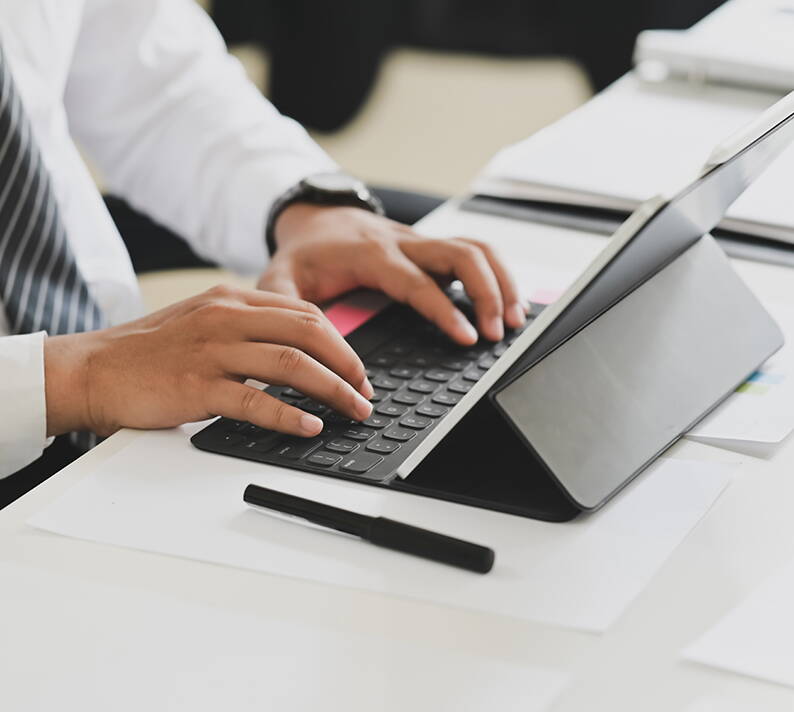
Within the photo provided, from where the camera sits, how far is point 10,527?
713 millimetres

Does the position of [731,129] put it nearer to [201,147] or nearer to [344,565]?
[201,147]

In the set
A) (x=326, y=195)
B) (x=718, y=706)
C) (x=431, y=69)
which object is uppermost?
(x=326, y=195)

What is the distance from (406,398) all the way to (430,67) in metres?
3.28

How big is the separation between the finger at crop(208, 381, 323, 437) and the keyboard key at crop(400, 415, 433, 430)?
0.06 m

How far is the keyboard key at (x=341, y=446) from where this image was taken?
77 cm

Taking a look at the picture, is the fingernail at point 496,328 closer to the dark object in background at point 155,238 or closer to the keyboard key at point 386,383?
the keyboard key at point 386,383

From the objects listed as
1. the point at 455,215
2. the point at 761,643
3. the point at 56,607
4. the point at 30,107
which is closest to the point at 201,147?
the point at 30,107

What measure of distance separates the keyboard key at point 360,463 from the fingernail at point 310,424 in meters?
0.03

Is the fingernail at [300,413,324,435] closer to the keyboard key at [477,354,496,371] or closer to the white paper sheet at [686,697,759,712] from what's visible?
the keyboard key at [477,354,496,371]

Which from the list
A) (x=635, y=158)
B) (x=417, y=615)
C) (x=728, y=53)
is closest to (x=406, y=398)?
(x=417, y=615)

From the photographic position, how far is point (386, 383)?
855mm

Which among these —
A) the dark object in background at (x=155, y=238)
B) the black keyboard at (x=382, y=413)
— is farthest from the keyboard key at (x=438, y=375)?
the dark object in background at (x=155, y=238)

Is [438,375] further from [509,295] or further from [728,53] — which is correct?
[728,53]

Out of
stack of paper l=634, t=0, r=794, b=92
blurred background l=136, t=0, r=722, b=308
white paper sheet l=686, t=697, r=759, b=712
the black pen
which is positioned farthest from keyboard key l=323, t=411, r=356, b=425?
blurred background l=136, t=0, r=722, b=308
